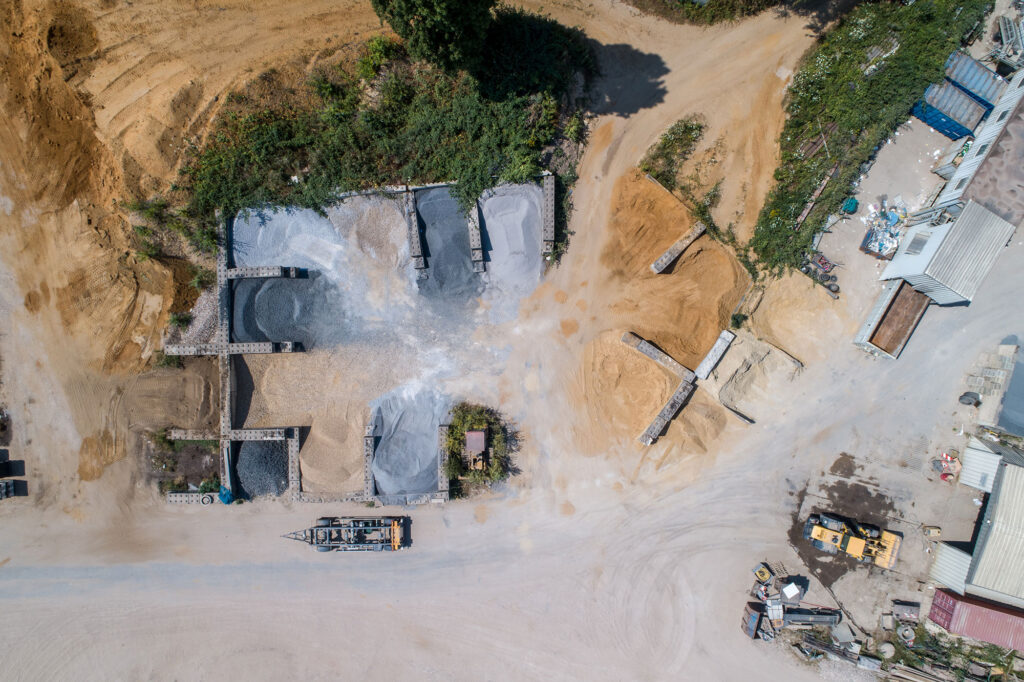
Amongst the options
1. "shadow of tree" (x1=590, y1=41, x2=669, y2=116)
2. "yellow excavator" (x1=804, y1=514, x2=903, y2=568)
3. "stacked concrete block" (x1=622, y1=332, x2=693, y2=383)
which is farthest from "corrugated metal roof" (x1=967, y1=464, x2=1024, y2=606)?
"shadow of tree" (x1=590, y1=41, x2=669, y2=116)

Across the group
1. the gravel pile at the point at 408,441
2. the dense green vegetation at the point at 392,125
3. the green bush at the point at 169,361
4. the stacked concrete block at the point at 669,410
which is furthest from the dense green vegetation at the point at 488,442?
the green bush at the point at 169,361

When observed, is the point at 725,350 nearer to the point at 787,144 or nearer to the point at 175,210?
the point at 787,144

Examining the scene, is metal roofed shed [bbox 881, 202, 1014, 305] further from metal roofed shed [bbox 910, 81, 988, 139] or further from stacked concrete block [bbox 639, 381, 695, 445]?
stacked concrete block [bbox 639, 381, 695, 445]

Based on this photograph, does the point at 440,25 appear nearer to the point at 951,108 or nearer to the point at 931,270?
the point at 931,270

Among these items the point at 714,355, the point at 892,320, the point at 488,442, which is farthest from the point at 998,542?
the point at 488,442

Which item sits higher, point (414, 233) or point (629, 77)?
point (629, 77)

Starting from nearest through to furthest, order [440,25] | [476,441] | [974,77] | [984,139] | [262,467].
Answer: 1. [440,25]
2. [984,139]
3. [974,77]
4. [476,441]
5. [262,467]

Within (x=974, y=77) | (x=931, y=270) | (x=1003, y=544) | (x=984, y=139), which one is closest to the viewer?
(x=931, y=270)
